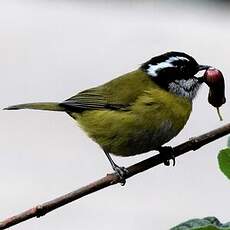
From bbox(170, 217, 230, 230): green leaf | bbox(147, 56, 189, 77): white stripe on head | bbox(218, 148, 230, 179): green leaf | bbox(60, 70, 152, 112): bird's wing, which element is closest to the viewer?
bbox(170, 217, 230, 230): green leaf

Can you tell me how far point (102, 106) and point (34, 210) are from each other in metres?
1.87

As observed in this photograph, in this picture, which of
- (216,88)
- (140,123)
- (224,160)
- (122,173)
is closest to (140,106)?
(140,123)

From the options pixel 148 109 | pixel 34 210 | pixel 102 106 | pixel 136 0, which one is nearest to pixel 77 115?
pixel 102 106

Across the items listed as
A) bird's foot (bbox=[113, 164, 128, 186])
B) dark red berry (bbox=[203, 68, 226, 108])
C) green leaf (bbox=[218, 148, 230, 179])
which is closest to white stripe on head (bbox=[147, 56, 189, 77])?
bird's foot (bbox=[113, 164, 128, 186])

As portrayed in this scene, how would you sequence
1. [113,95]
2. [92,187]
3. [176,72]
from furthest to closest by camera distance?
[113,95], [176,72], [92,187]

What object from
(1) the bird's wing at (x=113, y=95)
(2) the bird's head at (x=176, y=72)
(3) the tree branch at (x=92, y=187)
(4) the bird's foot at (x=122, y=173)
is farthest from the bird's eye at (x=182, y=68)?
(3) the tree branch at (x=92, y=187)

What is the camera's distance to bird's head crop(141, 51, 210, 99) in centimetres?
322

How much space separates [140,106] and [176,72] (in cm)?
20

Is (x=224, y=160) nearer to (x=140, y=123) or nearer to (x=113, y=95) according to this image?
(x=140, y=123)

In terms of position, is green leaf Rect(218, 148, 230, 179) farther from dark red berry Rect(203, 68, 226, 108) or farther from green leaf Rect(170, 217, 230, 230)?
dark red berry Rect(203, 68, 226, 108)

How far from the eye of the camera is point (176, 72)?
336 centimetres

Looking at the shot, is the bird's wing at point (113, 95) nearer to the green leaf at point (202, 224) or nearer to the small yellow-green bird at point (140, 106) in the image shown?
the small yellow-green bird at point (140, 106)

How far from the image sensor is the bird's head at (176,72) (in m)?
3.22

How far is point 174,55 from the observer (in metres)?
3.29
